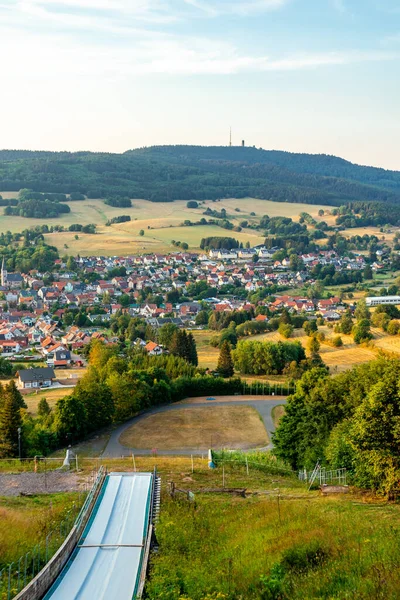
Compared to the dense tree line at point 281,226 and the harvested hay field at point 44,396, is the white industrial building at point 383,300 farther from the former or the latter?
the dense tree line at point 281,226

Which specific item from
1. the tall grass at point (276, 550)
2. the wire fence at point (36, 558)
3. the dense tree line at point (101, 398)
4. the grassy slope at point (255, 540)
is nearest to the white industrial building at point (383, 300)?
the dense tree line at point (101, 398)

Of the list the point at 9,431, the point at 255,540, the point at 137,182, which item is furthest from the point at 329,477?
the point at 137,182

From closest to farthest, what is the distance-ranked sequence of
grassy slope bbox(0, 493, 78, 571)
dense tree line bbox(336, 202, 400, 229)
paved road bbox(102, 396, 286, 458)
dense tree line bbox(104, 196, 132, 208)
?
grassy slope bbox(0, 493, 78, 571) < paved road bbox(102, 396, 286, 458) < dense tree line bbox(104, 196, 132, 208) < dense tree line bbox(336, 202, 400, 229)

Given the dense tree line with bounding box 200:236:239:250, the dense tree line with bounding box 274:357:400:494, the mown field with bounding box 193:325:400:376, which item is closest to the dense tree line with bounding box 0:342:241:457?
the mown field with bounding box 193:325:400:376

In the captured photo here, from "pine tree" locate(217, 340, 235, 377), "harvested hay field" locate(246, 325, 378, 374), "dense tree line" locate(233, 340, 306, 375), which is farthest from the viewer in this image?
"harvested hay field" locate(246, 325, 378, 374)

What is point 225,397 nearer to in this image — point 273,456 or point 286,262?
point 273,456

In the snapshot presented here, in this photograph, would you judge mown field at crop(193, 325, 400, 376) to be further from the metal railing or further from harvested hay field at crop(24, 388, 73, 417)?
the metal railing

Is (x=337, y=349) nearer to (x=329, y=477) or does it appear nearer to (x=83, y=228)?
(x=329, y=477)
